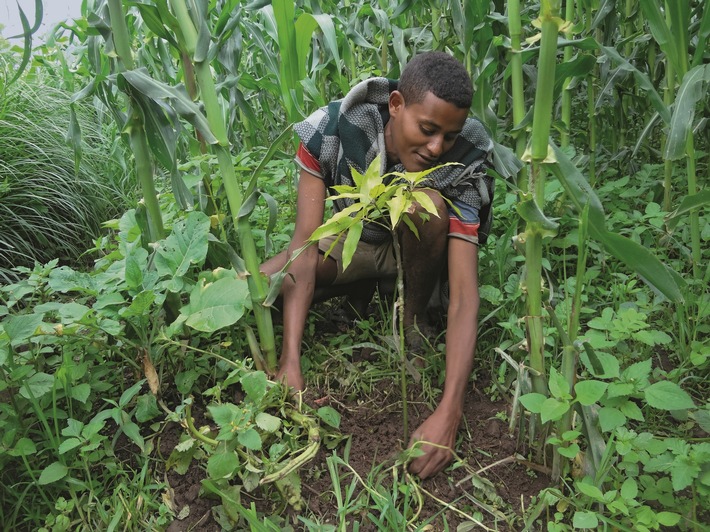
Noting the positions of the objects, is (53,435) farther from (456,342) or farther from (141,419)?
(456,342)

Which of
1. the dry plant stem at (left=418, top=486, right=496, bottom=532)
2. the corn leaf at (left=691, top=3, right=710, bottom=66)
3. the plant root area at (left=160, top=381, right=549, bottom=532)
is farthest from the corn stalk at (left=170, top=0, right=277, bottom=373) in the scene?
the corn leaf at (left=691, top=3, right=710, bottom=66)

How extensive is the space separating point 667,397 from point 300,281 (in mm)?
1111

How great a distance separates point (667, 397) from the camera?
1196 millimetres

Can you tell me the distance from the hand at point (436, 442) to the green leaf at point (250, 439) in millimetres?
451

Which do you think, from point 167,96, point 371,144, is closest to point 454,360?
point 371,144

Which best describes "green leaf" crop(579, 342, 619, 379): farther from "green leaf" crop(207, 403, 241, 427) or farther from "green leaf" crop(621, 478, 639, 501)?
"green leaf" crop(207, 403, 241, 427)

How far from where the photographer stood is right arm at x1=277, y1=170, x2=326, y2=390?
1.73 meters

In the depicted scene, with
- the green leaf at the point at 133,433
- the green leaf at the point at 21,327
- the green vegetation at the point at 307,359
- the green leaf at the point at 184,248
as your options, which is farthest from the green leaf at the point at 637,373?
the green leaf at the point at 21,327

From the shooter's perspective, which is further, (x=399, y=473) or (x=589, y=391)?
(x=399, y=473)

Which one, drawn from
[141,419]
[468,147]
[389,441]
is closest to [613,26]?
[468,147]

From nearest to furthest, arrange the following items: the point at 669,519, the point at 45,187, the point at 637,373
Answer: the point at 669,519 < the point at 637,373 < the point at 45,187

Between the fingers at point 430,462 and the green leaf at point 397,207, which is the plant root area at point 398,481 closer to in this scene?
the fingers at point 430,462

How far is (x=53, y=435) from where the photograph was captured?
61.3 inches

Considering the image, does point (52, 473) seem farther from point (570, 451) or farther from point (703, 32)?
point (703, 32)
